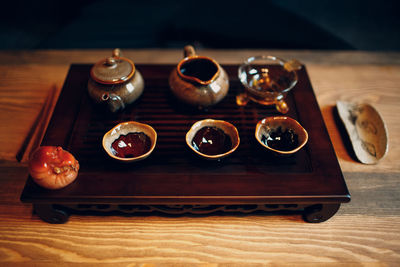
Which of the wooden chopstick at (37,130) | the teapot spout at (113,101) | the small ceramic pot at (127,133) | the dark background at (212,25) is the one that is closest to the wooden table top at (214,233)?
the wooden chopstick at (37,130)

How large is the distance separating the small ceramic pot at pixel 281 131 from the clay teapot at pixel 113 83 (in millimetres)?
447

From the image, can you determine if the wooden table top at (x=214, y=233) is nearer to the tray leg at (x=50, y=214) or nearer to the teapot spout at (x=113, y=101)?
the tray leg at (x=50, y=214)

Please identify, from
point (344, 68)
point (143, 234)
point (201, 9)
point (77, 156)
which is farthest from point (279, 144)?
point (201, 9)

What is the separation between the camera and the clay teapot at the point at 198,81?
936 mm

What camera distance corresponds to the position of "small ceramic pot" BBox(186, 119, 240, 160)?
33.6 inches

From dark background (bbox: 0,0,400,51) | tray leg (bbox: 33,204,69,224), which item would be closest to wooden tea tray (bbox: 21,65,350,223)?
tray leg (bbox: 33,204,69,224)

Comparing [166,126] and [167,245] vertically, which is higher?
[166,126]

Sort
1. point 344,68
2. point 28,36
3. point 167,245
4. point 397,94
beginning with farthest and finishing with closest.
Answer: point 28,36 → point 344,68 → point 397,94 → point 167,245

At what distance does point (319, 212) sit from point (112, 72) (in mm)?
788

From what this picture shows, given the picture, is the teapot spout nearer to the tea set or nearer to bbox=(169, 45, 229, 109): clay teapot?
the tea set

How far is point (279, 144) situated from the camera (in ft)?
3.06

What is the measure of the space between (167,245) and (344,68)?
4.00ft

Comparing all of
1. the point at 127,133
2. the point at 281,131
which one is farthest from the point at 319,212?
the point at 127,133

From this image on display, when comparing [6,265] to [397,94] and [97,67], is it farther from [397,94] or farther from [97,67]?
[397,94]
